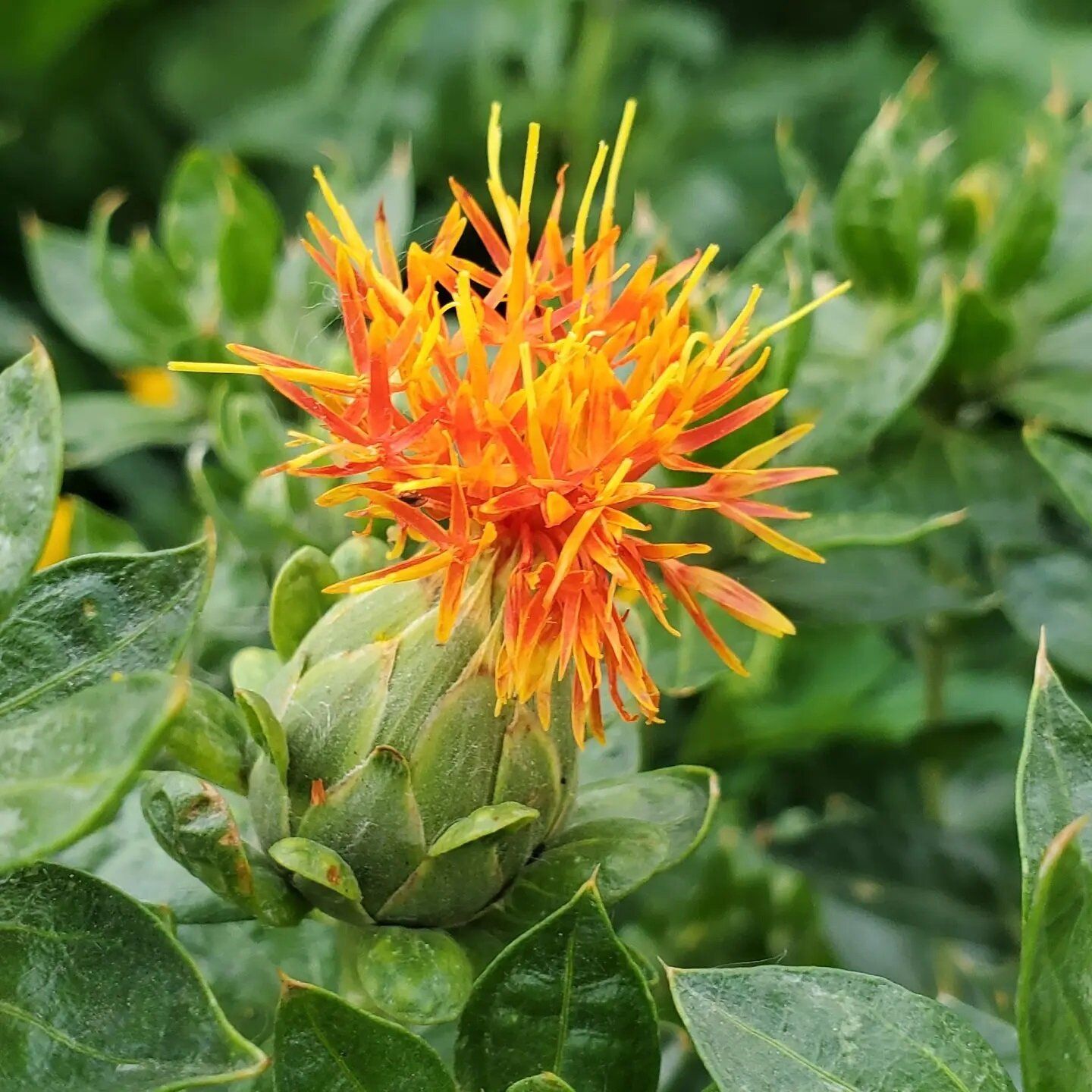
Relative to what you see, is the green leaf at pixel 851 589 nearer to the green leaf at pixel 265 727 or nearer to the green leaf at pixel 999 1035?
the green leaf at pixel 999 1035

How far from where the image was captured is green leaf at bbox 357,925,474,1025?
0.56 metres

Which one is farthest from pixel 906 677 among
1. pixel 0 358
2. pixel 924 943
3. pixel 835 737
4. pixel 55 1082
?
pixel 0 358

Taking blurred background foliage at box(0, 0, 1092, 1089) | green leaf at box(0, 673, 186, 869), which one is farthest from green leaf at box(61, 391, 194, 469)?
green leaf at box(0, 673, 186, 869)

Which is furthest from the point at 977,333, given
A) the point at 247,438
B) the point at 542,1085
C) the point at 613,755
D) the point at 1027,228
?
the point at 542,1085

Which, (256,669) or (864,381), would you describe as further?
(864,381)

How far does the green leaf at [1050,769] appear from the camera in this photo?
50 cm

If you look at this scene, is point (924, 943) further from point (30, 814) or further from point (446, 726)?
point (30, 814)

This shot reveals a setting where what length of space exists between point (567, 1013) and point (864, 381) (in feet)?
1.73

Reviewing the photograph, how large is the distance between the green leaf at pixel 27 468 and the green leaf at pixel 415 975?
24 centimetres

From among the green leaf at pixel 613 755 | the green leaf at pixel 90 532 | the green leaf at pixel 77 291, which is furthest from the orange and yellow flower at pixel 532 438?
the green leaf at pixel 77 291

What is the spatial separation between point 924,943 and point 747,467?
2.34 ft

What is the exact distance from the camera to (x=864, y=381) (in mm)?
870

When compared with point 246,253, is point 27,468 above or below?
above

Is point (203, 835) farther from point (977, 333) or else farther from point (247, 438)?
point (977, 333)
